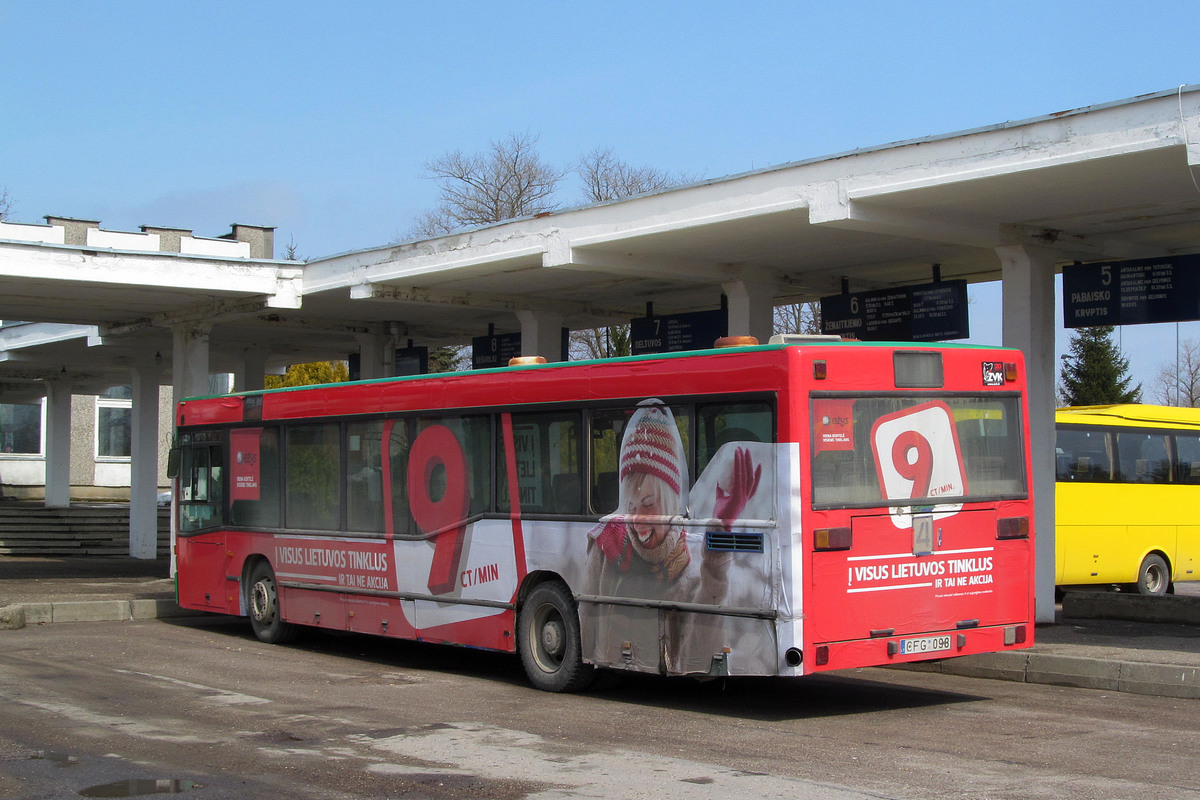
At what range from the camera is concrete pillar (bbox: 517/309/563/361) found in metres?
21.4

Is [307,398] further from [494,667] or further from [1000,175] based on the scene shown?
[1000,175]

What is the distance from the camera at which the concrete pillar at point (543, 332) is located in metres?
21.4

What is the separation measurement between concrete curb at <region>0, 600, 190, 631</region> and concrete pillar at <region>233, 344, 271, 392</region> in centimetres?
1215

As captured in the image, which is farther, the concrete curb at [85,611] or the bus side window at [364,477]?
the concrete curb at [85,611]

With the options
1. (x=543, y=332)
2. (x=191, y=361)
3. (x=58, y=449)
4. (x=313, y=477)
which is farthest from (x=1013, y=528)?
(x=58, y=449)

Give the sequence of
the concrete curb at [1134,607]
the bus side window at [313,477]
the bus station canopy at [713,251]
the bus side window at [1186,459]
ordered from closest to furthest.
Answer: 1. the bus station canopy at [713,251]
2. the bus side window at [313,477]
3. the concrete curb at [1134,607]
4. the bus side window at [1186,459]

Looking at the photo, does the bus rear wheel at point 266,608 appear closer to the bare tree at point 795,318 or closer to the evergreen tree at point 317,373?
the evergreen tree at point 317,373

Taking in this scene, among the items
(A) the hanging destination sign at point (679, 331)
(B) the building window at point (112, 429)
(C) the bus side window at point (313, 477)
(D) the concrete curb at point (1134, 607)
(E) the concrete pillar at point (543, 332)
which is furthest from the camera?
(B) the building window at point (112, 429)

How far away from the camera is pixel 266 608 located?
15000 mm

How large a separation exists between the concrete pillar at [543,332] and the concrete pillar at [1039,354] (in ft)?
27.8

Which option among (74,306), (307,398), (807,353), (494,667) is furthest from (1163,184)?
(74,306)

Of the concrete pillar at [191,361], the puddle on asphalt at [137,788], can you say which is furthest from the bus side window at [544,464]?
the concrete pillar at [191,361]

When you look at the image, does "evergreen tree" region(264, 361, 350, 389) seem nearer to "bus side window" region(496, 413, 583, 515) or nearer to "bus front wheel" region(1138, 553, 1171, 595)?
"bus front wheel" region(1138, 553, 1171, 595)

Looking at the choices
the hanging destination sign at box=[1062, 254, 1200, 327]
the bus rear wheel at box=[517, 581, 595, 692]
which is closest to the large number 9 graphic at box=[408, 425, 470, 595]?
the bus rear wheel at box=[517, 581, 595, 692]
